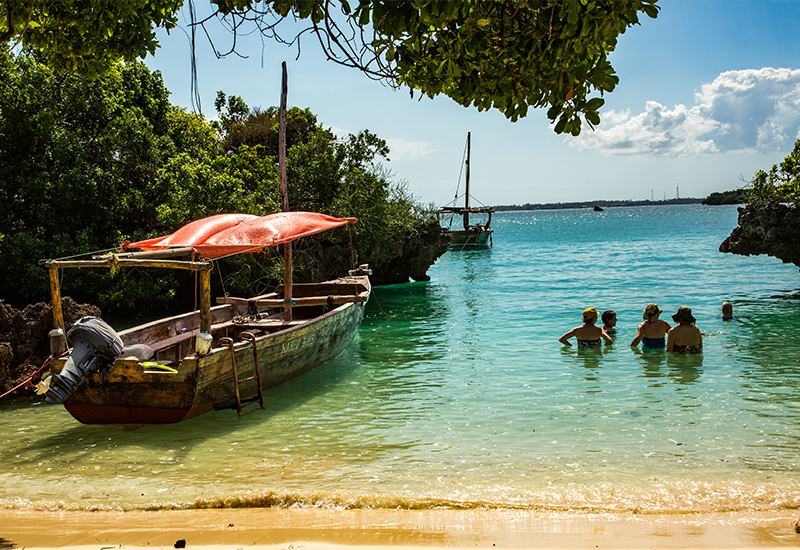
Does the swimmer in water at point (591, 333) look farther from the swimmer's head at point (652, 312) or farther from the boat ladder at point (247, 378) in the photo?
the boat ladder at point (247, 378)

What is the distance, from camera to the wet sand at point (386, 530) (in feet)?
15.0

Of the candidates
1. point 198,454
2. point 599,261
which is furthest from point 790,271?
point 198,454

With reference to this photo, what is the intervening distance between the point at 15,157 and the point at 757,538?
772 inches

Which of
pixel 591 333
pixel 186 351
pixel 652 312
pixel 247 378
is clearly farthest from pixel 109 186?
pixel 652 312

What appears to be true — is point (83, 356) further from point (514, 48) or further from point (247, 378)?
point (514, 48)

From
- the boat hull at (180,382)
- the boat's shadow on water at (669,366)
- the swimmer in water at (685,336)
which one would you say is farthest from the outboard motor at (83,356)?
the swimmer in water at (685,336)

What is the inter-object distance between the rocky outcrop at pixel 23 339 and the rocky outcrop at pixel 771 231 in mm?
22048

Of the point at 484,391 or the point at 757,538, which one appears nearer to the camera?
the point at 757,538

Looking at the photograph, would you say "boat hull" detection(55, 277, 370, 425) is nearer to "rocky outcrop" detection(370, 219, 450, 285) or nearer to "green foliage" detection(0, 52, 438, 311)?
"green foliage" detection(0, 52, 438, 311)

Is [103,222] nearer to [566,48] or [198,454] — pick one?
[198,454]

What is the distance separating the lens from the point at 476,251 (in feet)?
182

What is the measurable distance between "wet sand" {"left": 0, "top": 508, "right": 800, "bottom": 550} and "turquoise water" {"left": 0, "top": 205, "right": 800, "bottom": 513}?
0.26 meters

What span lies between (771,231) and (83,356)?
22.1 meters

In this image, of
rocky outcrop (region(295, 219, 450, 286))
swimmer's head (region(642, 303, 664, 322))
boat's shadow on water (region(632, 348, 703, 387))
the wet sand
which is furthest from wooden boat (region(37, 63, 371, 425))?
rocky outcrop (region(295, 219, 450, 286))
